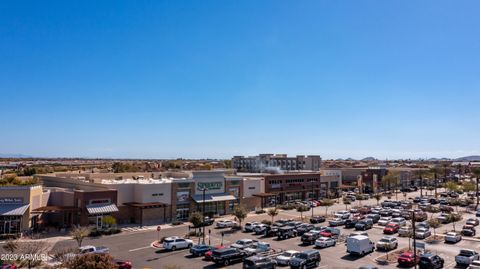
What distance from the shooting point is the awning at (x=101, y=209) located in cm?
4882

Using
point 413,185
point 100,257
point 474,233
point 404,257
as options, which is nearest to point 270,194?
point 474,233

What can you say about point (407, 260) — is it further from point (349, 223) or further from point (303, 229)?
point (349, 223)

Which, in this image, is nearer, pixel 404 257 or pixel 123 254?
pixel 404 257

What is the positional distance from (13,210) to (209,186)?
29.7 m

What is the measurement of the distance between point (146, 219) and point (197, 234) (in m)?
11.7

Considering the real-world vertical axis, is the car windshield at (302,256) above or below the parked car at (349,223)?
above

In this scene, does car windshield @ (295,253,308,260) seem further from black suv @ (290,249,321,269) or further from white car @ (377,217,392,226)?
white car @ (377,217,392,226)

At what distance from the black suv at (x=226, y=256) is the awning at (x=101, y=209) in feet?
72.9

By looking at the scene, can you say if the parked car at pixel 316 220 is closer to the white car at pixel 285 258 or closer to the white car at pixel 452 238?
the white car at pixel 452 238

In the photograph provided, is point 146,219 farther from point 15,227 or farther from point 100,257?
point 100,257

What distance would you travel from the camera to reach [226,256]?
3347 cm

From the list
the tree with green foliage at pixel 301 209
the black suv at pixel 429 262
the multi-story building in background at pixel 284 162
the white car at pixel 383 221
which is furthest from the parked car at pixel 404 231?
the multi-story building in background at pixel 284 162

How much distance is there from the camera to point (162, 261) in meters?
34.3

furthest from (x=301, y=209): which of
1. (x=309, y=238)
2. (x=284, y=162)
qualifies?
(x=284, y=162)
